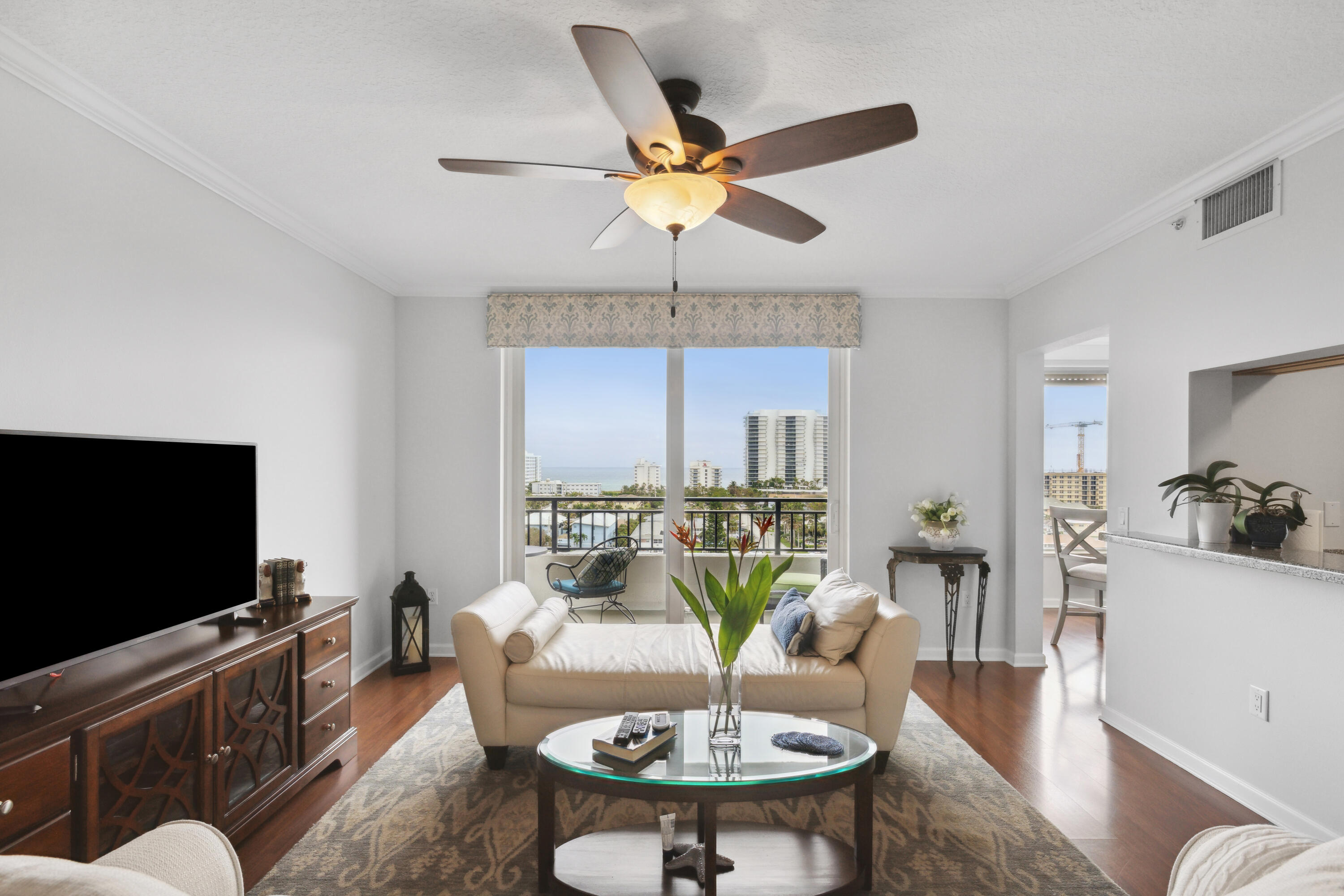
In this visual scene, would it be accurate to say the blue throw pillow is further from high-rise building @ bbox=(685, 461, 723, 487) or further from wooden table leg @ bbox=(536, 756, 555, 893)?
high-rise building @ bbox=(685, 461, 723, 487)

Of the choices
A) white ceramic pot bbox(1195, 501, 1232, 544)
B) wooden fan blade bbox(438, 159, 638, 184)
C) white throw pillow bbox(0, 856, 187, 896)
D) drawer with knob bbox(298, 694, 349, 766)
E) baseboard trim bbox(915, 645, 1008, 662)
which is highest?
wooden fan blade bbox(438, 159, 638, 184)

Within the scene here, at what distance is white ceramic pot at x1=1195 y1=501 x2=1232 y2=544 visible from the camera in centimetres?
318

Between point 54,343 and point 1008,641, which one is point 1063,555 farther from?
point 54,343

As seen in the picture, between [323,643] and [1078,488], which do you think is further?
[1078,488]

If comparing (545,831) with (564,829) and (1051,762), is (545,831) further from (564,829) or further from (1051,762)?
(1051,762)

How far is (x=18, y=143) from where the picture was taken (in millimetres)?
2168

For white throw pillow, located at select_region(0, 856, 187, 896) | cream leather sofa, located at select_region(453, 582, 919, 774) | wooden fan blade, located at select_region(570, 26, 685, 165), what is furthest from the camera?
cream leather sofa, located at select_region(453, 582, 919, 774)

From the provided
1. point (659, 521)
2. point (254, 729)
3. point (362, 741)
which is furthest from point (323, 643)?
point (659, 521)

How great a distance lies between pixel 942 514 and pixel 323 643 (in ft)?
12.2

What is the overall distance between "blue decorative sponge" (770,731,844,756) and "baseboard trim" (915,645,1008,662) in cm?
287

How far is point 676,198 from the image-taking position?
224 cm

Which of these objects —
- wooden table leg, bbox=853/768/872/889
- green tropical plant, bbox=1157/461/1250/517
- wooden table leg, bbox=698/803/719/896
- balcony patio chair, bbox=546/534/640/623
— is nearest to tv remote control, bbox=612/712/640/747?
wooden table leg, bbox=698/803/719/896

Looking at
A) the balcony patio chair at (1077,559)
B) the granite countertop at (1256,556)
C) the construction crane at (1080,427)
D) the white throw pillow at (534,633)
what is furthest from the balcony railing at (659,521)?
the construction crane at (1080,427)

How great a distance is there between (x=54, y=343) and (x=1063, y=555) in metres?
5.78
